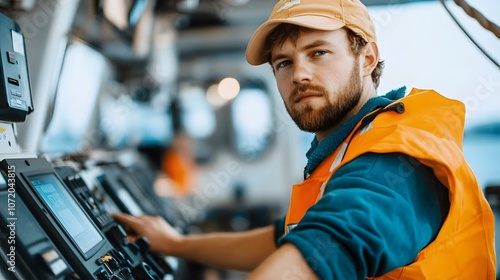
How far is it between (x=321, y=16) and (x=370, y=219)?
0.66 metres

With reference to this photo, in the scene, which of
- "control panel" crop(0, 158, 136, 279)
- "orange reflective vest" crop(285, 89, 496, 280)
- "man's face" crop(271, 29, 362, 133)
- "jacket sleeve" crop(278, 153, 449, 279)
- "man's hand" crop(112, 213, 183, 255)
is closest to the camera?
"jacket sleeve" crop(278, 153, 449, 279)

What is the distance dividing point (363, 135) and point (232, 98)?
601 centimetres

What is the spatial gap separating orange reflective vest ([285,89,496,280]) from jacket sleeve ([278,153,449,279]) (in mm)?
35

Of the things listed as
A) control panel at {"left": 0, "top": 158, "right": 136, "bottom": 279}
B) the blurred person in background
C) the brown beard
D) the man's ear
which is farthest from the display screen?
the man's ear

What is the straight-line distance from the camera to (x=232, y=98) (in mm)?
7137

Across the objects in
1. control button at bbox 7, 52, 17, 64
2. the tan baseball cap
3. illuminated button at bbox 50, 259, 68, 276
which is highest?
control button at bbox 7, 52, 17, 64

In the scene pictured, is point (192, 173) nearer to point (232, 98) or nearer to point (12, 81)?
point (232, 98)

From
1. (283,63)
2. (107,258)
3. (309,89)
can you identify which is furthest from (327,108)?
(107,258)

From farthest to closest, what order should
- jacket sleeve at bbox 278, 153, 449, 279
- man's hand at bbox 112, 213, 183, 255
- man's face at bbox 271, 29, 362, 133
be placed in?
man's hand at bbox 112, 213, 183, 255 < man's face at bbox 271, 29, 362, 133 < jacket sleeve at bbox 278, 153, 449, 279

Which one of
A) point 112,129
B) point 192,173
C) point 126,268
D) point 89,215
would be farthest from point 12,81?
point 192,173

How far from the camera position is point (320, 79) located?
4.48ft

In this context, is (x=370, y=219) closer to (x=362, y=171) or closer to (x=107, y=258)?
(x=362, y=171)

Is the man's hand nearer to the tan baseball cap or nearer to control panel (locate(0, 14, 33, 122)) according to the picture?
control panel (locate(0, 14, 33, 122))

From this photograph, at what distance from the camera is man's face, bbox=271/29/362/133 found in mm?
1366
